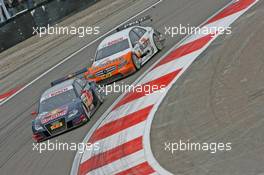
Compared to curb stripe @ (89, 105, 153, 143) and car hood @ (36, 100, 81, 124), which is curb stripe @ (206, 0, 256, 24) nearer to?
car hood @ (36, 100, 81, 124)

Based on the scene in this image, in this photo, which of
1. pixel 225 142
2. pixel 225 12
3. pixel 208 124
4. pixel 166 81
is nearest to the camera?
pixel 225 142

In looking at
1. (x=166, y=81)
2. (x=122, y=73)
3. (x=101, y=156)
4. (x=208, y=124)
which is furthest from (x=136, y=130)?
(x=122, y=73)

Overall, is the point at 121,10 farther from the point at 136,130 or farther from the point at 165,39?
the point at 136,130

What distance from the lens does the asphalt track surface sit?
51.4 feet

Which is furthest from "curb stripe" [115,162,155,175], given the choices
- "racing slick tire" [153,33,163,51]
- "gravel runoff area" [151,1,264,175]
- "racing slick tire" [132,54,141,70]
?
"racing slick tire" [153,33,163,51]

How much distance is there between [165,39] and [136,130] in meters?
8.56

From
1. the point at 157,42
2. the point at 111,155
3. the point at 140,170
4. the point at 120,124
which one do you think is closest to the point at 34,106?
the point at 157,42

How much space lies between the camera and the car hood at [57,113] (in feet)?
57.3

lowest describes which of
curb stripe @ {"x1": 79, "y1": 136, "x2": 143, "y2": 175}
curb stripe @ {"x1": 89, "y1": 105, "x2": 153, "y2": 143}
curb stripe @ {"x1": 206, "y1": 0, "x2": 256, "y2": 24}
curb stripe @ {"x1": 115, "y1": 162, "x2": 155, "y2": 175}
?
curb stripe @ {"x1": 206, "y1": 0, "x2": 256, "y2": 24}

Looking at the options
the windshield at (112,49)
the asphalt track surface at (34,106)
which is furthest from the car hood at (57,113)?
the windshield at (112,49)

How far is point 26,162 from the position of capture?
53.2 feet

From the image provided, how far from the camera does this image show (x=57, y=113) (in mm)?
17594

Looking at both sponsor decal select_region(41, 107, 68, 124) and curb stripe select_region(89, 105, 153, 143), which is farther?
sponsor decal select_region(41, 107, 68, 124)

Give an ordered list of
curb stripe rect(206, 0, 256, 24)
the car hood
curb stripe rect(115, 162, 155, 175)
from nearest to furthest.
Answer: curb stripe rect(115, 162, 155, 175) → the car hood → curb stripe rect(206, 0, 256, 24)
